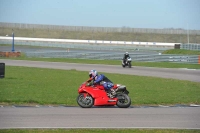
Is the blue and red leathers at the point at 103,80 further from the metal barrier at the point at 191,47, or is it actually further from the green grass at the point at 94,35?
the green grass at the point at 94,35

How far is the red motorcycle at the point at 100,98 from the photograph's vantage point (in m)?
14.5

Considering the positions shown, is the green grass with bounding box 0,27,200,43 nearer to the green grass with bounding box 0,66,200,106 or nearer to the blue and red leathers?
the green grass with bounding box 0,66,200,106

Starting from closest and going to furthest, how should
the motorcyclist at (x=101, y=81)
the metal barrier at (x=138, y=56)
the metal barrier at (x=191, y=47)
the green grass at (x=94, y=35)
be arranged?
1. the motorcyclist at (x=101, y=81)
2. the metal barrier at (x=138, y=56)
3. the metal barrier at (x=191, y=47)
4. the green grass at (x=94, y=35)

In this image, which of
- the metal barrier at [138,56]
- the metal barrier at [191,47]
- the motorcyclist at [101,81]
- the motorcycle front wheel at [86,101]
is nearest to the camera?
the motorcycle front wheel at [86,101]

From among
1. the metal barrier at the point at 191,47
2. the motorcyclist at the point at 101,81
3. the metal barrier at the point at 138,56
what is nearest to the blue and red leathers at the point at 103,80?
the motorcyclist at the point at 101,81

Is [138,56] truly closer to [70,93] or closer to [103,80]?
[70,93]

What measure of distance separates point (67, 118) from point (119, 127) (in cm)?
181

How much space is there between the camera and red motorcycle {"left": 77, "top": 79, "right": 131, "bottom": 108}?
14.5 meters

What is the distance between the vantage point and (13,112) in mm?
12938

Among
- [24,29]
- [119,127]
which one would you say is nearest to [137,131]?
[119,127]

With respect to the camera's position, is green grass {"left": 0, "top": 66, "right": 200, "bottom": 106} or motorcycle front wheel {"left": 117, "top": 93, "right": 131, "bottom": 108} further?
green grass {"left": 0, "top": 66, "right": 200, "bottom": 106}

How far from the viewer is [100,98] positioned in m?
14.6

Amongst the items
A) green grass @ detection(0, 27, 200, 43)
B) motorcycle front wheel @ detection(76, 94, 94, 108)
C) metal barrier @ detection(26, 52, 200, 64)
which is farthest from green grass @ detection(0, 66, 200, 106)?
green grass @ detection(0, 27, 200, 43)

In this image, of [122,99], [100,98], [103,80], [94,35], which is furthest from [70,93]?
[94,35]
